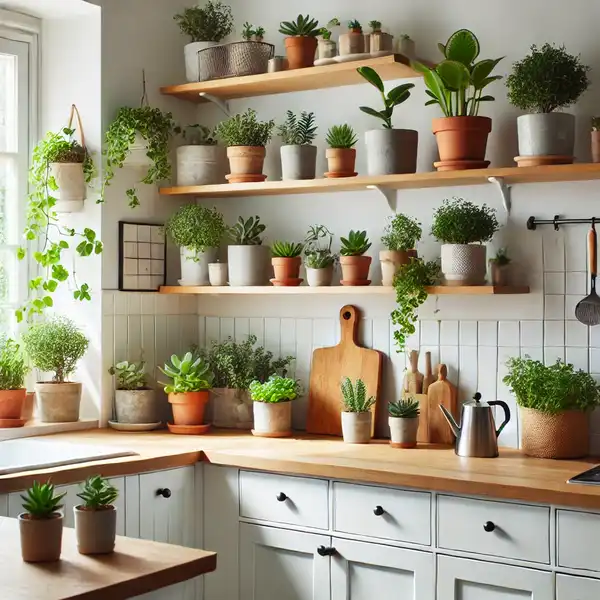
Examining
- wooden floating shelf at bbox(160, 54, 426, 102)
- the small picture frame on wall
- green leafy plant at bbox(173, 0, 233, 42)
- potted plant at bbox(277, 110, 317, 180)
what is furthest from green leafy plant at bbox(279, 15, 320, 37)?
the small picture frame on wall

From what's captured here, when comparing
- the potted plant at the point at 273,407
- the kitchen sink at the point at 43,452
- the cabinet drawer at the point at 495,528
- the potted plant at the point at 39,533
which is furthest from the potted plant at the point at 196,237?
the potted plant at the point at 39,533

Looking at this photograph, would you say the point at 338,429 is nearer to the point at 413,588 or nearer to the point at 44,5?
the point at 413,588

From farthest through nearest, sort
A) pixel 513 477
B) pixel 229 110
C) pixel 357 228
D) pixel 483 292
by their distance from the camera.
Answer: pixel 229 110 < pixel 357 228 < pixel 483 292 < pixel 513 477

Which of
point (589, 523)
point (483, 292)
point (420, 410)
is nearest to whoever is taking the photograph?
point (589, 523)

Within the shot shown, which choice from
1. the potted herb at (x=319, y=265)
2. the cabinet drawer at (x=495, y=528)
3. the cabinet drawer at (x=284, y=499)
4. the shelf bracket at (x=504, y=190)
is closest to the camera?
the cabinet drawer at (x=495, y=528)

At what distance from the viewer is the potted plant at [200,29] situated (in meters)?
4.12

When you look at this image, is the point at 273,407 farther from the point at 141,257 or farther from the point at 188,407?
the point at 141,257

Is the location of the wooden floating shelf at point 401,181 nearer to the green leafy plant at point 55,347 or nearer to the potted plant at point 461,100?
the potted plant at point 461,100

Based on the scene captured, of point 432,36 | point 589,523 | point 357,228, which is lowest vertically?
point 589,523

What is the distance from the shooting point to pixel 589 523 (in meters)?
2.72

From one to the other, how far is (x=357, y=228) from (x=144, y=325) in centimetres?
94

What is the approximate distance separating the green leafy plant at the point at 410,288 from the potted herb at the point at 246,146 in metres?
0.74

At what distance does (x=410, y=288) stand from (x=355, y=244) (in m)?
0.32

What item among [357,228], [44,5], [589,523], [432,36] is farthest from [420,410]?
[44,5]
